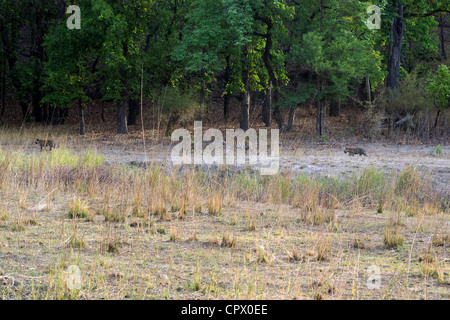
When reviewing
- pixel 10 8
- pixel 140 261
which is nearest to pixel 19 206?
pixel 140 261

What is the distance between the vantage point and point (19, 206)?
24.6ft

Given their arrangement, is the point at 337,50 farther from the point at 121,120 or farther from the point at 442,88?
the point at 121,120

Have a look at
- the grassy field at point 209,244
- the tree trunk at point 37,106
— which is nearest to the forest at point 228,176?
the grassy field at point 209,244

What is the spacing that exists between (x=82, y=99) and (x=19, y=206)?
A: 16456 mm

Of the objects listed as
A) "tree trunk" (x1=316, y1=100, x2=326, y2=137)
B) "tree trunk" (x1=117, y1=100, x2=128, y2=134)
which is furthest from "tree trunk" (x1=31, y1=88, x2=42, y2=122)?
"tree trunk" (x1=316, y1=100, x2=326, y2=137)

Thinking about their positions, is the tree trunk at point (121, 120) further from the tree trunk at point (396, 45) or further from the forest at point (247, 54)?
the tree trunk at point (396, 45)

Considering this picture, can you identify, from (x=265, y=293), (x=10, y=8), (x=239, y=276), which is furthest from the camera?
(x=10, y=8)

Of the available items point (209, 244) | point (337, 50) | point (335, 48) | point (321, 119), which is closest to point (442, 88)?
point (337, 50)

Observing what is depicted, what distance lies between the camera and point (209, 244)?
6031mm

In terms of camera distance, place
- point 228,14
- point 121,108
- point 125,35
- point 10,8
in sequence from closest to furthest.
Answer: point 228,14, point 125,35, point 121,108, point 10,8

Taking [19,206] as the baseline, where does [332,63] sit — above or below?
above

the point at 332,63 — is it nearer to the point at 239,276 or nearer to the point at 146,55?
the point at 146,55

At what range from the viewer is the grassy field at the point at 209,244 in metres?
4.49
